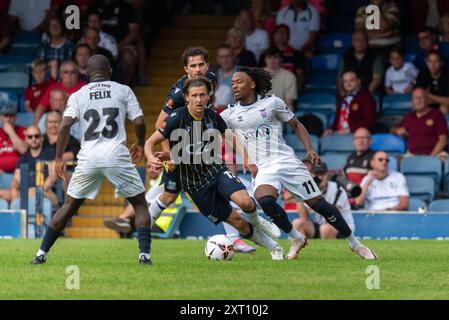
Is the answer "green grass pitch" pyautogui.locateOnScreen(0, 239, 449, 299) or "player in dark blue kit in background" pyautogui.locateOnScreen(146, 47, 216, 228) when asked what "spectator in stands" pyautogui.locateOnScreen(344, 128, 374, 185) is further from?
"player in dark blue kit in background" pyautogui.locateOnScreen(146, 47, 216, 228)

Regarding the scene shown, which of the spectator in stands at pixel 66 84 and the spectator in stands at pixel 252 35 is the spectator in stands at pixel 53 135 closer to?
the spectator in stands at pixel 66 84

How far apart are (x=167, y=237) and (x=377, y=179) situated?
123 inches

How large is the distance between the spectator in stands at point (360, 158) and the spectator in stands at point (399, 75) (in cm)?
212

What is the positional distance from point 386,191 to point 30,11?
8.62 meters

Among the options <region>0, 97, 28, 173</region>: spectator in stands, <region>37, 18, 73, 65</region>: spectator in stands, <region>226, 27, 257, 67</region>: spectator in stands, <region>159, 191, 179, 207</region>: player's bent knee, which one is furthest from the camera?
<region>37, 18, 73, 65</region>: spectator in stands

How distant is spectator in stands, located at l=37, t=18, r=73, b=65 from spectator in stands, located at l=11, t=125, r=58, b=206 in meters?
2.56

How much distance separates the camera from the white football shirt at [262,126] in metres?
14.0

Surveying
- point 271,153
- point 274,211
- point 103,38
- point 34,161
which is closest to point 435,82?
point 103,38

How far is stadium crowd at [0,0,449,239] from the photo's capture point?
20.1 metres

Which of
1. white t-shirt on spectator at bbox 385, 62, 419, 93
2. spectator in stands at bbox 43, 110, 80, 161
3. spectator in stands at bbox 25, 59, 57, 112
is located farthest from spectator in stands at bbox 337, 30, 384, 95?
spectator in stands at bbox 25, 59, 57, 112

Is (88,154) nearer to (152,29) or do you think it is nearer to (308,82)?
(308,82)

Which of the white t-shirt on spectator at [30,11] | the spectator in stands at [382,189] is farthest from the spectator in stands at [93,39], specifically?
the spectator in stands at [382,189]
